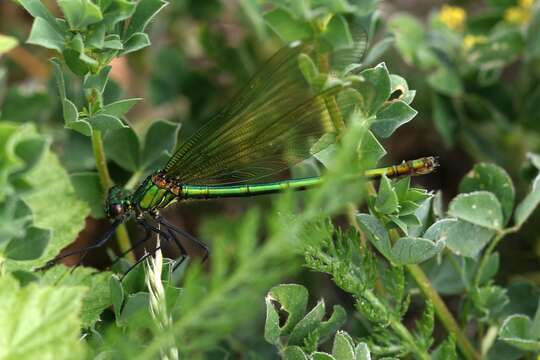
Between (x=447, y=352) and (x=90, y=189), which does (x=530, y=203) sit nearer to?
(x=447, y=352)

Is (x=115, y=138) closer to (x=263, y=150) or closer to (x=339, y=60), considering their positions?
(x=263, y=150)

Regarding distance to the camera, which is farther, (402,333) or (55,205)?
(55,205)

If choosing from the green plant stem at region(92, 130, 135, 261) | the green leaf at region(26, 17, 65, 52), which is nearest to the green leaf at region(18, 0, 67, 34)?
the green leaf at region(26, 17, 65, 52)

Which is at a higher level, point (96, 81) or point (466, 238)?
point (96, 81)

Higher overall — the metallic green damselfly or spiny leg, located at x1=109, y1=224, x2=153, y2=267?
the metallic green damselfly

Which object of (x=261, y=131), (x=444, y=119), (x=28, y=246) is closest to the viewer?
(x=28, y=246)

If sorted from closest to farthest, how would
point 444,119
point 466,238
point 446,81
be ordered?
point 466,238, point 446,81, point 444,119

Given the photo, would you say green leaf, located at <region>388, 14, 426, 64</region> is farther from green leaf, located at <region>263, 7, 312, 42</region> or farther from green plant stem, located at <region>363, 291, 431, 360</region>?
green plant stem, located at <region>363, 291, 431, 360</region>

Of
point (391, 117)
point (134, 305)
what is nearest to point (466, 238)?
point (391, 117)
